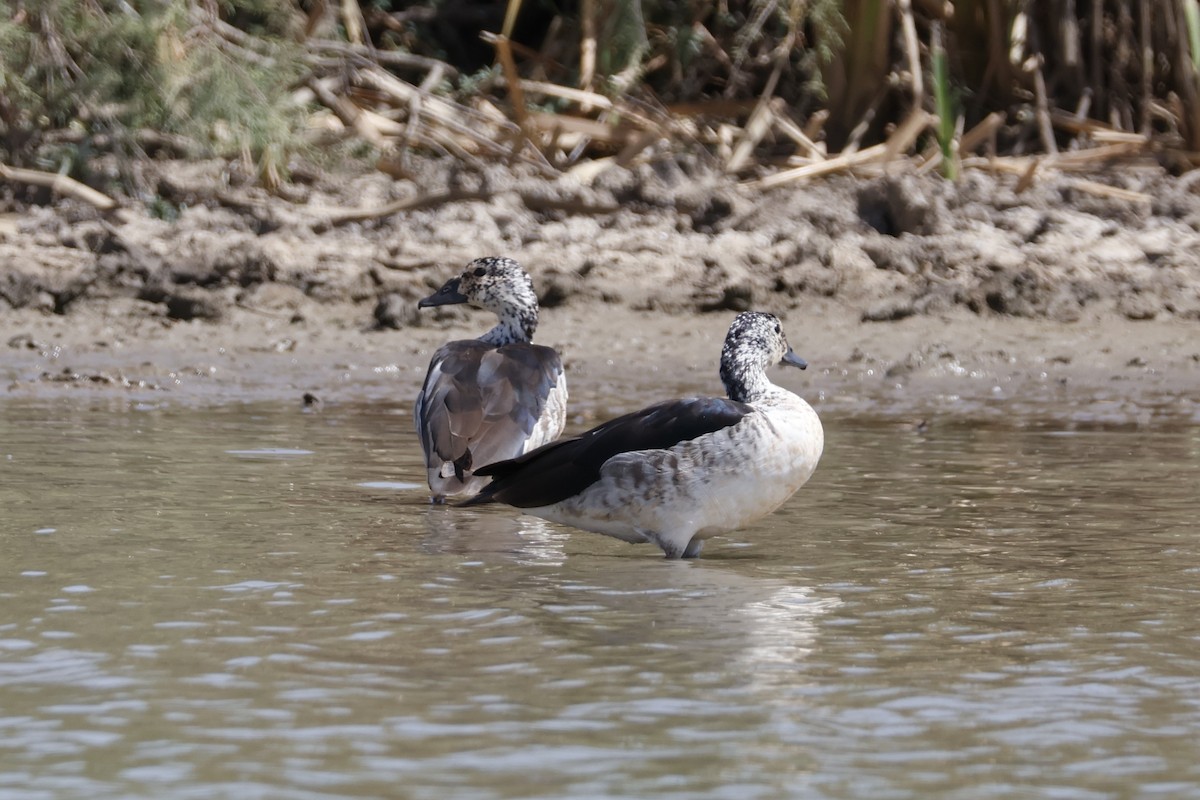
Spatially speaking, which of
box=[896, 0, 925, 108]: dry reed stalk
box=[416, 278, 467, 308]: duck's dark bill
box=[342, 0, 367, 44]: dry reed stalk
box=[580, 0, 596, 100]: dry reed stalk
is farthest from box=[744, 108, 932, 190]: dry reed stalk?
box=[416, 278, 467, 308]: duck's dark bill

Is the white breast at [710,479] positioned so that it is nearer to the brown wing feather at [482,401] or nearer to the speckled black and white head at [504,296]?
the brown wing feather at [482,401]

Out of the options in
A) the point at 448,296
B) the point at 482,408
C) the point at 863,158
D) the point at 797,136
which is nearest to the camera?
the point at 482,408

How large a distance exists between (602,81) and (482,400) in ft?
24.0

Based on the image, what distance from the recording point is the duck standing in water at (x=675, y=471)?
634 cm

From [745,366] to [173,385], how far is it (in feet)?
15.5

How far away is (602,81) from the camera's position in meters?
14.4

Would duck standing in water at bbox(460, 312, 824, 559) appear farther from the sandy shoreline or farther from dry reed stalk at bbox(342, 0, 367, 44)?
dry reed stalk at bbox(342, 0, 367, 44)

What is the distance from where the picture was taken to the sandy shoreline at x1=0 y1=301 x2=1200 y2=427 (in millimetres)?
10367

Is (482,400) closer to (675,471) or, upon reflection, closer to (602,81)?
(675,471)

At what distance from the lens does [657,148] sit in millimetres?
14078

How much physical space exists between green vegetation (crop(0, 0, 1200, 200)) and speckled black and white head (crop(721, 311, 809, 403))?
601 centimetres

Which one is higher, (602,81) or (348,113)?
(602,81)

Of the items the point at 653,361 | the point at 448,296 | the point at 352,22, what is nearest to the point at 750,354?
the point at 448,296

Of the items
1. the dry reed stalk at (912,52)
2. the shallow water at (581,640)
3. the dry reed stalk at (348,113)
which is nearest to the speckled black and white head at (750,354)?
the shallow water at (581,640)
